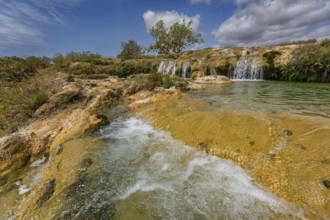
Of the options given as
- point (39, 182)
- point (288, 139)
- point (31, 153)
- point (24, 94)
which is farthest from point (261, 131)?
point (24, 94)

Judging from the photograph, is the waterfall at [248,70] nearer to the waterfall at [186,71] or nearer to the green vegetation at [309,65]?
the green vegetation at [309,65]

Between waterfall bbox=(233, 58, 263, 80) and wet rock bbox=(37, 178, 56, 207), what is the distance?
75.9ft

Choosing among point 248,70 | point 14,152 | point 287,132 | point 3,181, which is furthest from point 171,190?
point 248,70

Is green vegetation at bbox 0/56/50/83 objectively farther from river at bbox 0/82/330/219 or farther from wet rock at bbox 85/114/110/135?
river at bbox 0/82/330/219

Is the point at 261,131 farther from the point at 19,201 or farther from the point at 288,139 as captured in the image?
the point at 19,201

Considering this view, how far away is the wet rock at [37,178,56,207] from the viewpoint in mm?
4277

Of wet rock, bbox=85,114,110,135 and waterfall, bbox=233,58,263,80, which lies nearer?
wet rock, bbox=85,114,110,135

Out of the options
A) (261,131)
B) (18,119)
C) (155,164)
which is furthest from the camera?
(18,119)

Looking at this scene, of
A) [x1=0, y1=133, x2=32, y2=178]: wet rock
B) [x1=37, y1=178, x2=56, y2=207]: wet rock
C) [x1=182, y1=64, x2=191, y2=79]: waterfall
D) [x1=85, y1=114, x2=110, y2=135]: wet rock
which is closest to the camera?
[x1=37, y1=178, x2=56, y2=207]: wet rock

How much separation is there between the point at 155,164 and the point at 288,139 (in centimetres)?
376

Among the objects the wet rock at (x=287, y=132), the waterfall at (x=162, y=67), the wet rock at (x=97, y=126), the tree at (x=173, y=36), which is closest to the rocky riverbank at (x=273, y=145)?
the wet rock at (x=287, y=132)

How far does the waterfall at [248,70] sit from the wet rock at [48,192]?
23133 millimetres

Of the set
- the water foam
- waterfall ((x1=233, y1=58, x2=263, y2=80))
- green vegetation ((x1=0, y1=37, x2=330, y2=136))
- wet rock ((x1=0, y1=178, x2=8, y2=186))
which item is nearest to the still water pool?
the water foam

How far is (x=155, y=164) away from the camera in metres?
5.58
